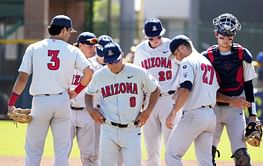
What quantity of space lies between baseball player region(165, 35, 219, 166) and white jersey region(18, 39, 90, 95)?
1450mm

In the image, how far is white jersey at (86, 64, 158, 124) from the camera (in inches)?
336

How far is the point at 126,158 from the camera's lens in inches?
→ 336

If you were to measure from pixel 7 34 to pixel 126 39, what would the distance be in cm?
428

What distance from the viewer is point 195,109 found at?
8820 mm

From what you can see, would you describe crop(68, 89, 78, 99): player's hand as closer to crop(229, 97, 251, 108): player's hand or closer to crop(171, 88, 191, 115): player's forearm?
crop(171, 88, 191, 115): player's forearm

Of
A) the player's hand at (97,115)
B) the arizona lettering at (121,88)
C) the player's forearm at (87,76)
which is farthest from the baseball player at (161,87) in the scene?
the arizona lettering at (121,88)

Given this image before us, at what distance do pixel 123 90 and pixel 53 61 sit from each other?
1.23m

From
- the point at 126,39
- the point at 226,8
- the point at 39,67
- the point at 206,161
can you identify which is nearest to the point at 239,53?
the point at 206,161

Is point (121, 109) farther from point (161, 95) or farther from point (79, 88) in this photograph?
point (161, 95)

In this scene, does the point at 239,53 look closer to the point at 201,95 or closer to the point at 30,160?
the point at 201,95

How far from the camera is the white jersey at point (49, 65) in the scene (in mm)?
9320

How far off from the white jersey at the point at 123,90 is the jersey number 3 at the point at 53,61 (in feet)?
2.86

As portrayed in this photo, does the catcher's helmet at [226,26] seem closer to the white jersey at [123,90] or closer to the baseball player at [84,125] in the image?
the white jersey at [123,90]

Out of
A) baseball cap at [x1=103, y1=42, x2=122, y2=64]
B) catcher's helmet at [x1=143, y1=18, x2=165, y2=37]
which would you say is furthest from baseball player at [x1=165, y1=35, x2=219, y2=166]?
catcher's helmet at [x1=143, y1=18, x2=165, y2=37]
